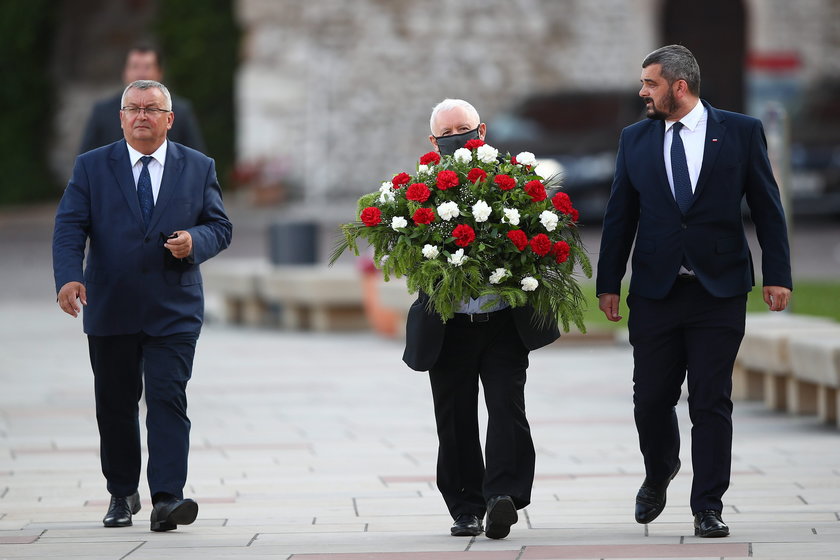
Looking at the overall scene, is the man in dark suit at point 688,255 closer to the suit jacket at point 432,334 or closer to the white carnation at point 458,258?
the suit jacket at point 432,334

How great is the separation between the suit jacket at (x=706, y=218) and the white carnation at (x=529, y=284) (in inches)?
14.9

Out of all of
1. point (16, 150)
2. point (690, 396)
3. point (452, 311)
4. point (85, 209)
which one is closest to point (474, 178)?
point (452, 311)

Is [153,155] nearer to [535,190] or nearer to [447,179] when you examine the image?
[447,179]

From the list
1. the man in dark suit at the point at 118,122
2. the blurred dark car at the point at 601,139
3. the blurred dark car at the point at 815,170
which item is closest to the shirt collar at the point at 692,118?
the man in dark suit at the point at 118,122

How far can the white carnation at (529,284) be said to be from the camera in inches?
212

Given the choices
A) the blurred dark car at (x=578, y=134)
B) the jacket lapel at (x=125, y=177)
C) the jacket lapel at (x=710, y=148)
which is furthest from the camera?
the blurred dark car at (x=578, y=134)

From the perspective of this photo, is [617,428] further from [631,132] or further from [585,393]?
[631,132]

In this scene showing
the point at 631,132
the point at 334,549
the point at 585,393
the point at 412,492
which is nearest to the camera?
the point at 334,549

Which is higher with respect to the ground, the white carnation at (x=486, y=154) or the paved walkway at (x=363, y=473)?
the white carnation at (x=486, y=154)

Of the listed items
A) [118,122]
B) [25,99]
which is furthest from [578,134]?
[118,122]

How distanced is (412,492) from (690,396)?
4.88ft

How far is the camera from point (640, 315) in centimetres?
568

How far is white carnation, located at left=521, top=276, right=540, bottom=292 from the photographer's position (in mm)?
5395

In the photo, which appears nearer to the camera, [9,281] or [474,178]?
[474,178]
